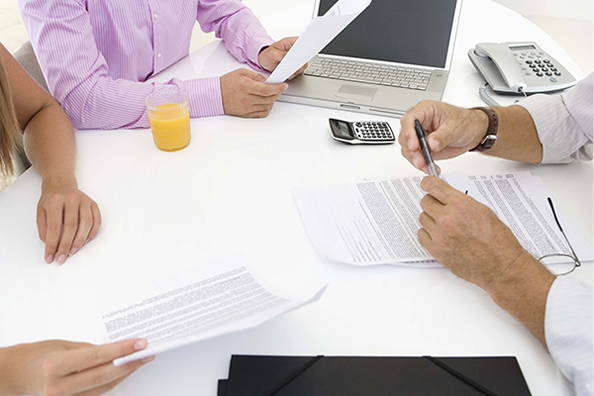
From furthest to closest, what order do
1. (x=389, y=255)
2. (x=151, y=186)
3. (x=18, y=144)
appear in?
(x=18, y=144), (x=151, y=186), (x=389, y=255)

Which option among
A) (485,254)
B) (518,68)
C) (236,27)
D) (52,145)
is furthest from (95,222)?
(518,68)

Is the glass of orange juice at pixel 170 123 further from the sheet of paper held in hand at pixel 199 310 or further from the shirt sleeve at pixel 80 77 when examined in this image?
the sheet of paper held in hand at pixel 199 310

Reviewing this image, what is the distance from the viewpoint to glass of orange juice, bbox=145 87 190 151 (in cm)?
97

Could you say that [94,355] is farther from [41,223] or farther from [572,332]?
[572,332]

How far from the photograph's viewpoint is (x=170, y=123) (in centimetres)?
97

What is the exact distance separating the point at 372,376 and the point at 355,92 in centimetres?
81

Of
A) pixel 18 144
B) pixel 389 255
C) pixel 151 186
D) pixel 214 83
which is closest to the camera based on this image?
pixel 389 255

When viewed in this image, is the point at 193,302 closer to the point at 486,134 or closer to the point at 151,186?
the point at 151,186

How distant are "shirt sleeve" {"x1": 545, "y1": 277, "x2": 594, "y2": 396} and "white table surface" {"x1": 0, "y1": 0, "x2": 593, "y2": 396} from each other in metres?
0.03

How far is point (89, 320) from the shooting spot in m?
0.65

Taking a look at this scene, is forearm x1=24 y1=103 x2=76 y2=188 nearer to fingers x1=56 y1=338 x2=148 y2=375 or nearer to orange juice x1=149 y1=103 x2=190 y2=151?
orange juice x1=149 y1=103 x2=190 y2=151

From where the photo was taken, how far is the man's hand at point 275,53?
128 cm

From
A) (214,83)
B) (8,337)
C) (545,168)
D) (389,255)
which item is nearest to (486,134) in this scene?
(545,168)

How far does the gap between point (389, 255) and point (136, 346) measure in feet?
1.36
